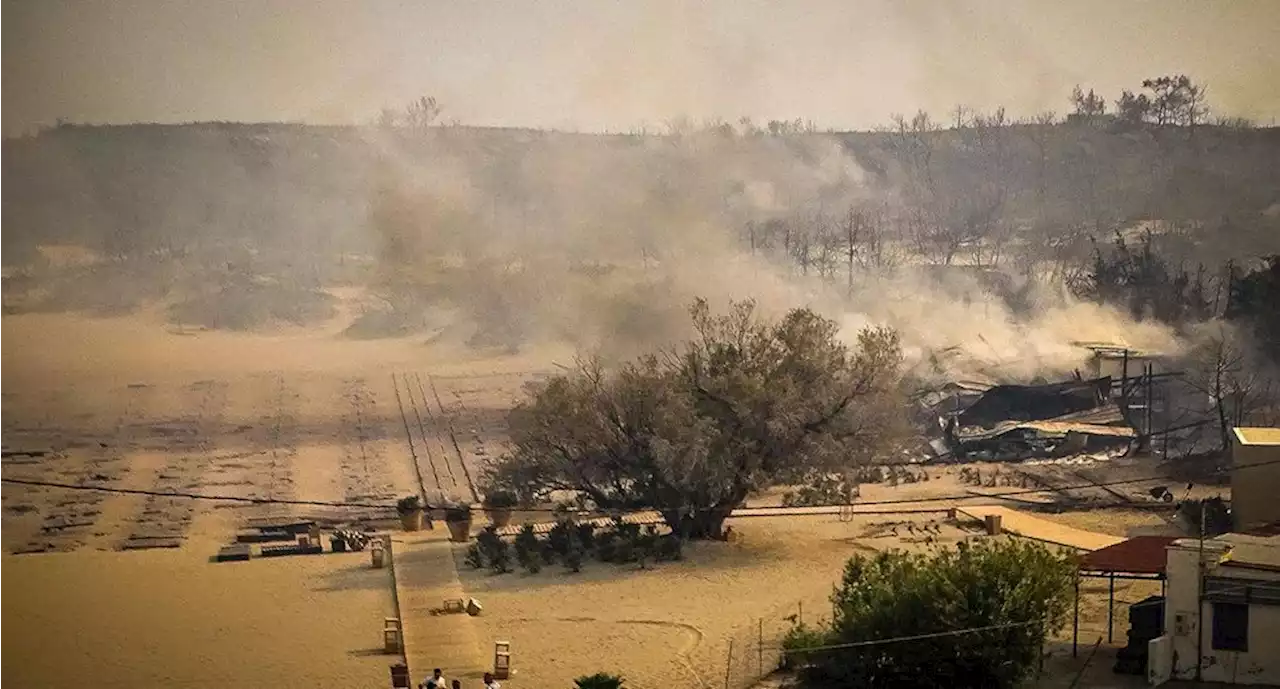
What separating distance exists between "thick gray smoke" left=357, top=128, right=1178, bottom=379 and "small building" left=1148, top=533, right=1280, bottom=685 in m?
10.5

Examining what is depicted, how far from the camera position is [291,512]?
1928cm

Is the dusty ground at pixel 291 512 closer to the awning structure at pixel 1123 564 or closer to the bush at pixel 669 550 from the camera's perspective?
the bush at pixel 669 550

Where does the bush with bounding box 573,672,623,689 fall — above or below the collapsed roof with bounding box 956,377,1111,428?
below

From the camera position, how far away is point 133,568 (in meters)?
16.7

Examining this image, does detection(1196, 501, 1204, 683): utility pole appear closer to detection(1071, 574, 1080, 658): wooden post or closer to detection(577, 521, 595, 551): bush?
detection(1071, 574, 1080, 658): wooden post

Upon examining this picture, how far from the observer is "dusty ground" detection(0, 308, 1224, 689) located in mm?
13945

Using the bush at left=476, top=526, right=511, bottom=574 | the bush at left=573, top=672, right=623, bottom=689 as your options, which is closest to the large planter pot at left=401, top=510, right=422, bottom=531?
the bush at left=476, top=526, right=511, bottom=574

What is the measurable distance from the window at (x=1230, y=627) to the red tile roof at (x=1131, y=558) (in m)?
0.78

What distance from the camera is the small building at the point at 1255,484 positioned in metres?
16.0

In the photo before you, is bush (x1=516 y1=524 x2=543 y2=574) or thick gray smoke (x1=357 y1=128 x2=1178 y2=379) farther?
thick gray smoke (x1=357 y1=128 x2=1178 y2=379)

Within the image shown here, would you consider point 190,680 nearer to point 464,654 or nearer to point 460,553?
point 464,654

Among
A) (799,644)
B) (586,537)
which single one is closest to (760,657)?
(799,644)

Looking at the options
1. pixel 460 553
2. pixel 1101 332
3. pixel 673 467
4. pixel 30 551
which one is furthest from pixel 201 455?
pixel 1101 332

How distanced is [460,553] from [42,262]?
7.44m
